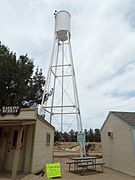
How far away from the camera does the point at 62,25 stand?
51.7 feet

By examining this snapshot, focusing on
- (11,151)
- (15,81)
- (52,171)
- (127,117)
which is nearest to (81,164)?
(52,171)

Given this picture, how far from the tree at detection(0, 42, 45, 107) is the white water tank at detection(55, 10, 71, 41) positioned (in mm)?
4422

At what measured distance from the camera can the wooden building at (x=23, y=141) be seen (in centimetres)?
846

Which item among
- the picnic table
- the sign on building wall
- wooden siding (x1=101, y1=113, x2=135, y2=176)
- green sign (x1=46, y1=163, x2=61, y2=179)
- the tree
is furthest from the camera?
the tree

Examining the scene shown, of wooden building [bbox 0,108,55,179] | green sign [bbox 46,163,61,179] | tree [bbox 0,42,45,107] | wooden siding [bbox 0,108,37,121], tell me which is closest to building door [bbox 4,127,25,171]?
wooden building [bbox 0,108,55,179]

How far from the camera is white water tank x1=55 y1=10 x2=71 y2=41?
51.5ft

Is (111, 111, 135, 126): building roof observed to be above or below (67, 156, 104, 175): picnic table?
above

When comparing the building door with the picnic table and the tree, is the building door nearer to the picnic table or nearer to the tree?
the picnic table

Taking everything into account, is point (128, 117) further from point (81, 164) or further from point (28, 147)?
point (28, 147)

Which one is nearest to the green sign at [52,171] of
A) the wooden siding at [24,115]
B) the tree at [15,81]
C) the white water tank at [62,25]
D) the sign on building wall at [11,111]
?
the wooden siding at [24,115]

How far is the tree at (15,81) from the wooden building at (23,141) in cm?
666

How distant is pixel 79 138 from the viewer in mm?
14586

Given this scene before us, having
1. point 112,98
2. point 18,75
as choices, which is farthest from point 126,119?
point 18,75

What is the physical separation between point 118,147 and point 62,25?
34.3 feet
